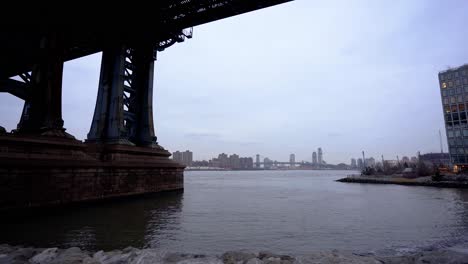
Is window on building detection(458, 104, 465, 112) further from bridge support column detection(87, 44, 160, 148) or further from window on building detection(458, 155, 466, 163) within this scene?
bridge support column detection(87, 44, 160, 148)

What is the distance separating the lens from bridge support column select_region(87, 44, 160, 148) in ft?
78.9

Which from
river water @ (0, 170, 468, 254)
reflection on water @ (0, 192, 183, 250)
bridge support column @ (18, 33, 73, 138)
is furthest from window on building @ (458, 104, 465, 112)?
bridge support column @ (18, 33, 73, 138)

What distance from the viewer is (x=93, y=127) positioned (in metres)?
24.6

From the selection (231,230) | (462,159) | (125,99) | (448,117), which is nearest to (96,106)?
(125,99)

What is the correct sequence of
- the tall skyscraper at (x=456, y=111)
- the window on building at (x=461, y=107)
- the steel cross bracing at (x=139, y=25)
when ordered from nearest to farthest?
the steel cross bracing at (x=139, y=25)
the tall skyscraper at (x=456, y=111)
the window on building at (x=461, y=107)

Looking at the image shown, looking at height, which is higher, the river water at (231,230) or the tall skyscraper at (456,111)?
the tall skyscraper at (456,111)

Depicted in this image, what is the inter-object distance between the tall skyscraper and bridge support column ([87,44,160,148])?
70.8 meters

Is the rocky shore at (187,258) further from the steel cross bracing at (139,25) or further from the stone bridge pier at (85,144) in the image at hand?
the steel cross bracing at (139,25)

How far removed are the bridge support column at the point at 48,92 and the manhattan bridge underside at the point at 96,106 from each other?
0.20ft

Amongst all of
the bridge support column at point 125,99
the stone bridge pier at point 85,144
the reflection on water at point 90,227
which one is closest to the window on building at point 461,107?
the stone bridge pier at point 85,144

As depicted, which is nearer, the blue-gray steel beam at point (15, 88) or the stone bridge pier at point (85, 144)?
the stone bridge pier at point (85, 144)

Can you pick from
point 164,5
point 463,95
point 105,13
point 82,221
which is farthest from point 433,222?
point 463,95

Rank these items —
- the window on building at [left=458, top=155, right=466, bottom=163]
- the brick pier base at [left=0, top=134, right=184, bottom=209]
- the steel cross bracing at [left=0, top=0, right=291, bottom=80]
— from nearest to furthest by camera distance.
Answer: the brick pier base at [left=0, top=134, right=184, bottom=209], the steel cross bracing at [left=0, top=0, right=291, bottom=80], the window on building at [left=458, top=155, right=466, bottom=163]

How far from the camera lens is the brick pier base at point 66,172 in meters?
13.8
